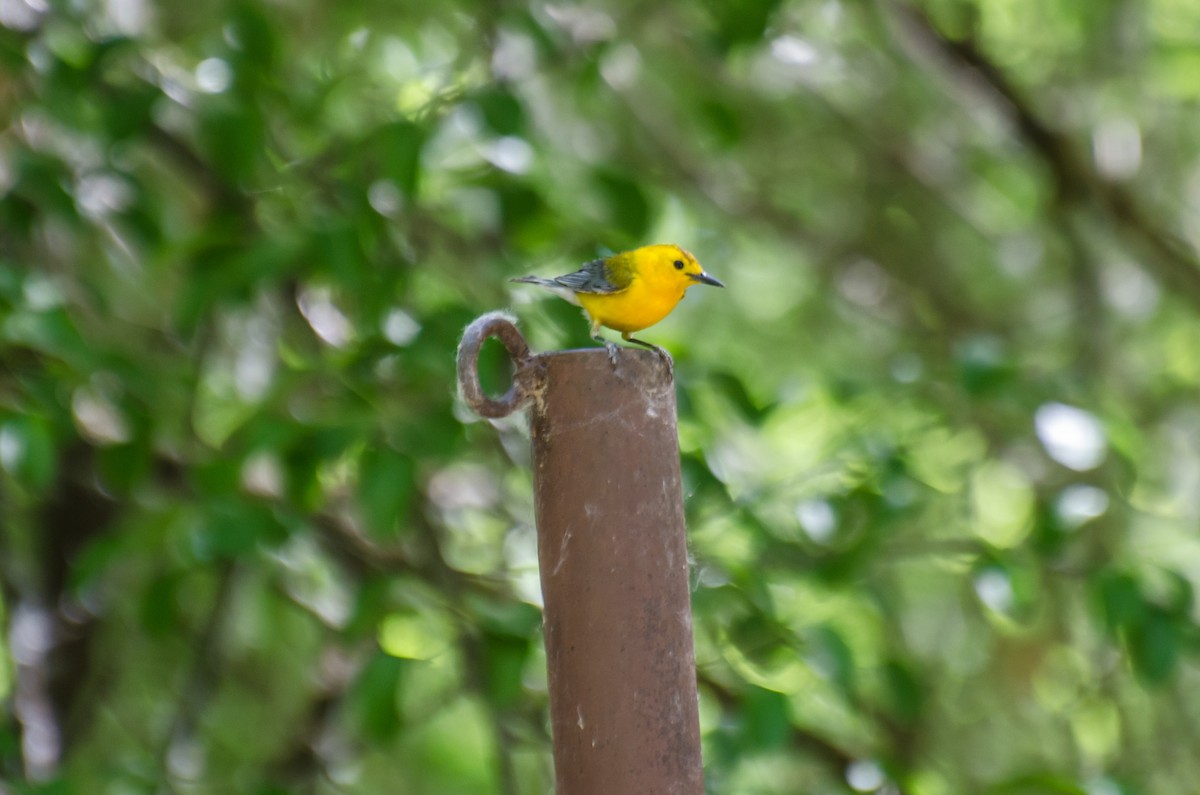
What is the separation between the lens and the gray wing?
298 centimetres

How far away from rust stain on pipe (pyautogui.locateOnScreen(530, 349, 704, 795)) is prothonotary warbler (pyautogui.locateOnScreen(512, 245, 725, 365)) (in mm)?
752

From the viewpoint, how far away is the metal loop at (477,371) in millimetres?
1993

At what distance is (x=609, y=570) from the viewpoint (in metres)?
2.09

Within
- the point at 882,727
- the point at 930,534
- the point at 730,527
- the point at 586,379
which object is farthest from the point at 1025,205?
the point at 586,379

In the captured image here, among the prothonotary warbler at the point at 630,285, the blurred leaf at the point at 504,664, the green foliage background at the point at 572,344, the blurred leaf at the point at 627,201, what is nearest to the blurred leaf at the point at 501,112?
the green foliage background at the point at 572,344

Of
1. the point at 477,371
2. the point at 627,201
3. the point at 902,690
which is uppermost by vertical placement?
the point at 477,371

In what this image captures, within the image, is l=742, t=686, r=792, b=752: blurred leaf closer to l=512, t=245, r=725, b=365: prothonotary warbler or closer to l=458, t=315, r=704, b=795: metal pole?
l=512, t=245, r=725, b=365: prothonotary warbler

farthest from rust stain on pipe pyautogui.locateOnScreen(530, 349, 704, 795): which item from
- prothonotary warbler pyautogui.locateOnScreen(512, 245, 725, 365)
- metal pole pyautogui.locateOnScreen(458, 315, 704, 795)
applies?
prothonotary warbler pyautogui.locateOnScreen(512, 245, 725, 365)

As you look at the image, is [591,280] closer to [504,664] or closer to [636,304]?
[636,304]

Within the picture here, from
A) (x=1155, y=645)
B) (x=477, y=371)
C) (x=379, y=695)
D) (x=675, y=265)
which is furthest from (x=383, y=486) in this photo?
(x=1155, y=645)

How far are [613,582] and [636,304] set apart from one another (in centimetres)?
97

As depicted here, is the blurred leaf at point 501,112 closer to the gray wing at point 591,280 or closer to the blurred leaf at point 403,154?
the blurred leaf at point 403,154

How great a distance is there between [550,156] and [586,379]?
2.88 metres

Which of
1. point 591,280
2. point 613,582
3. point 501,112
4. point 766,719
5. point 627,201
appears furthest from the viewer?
point 627,201
